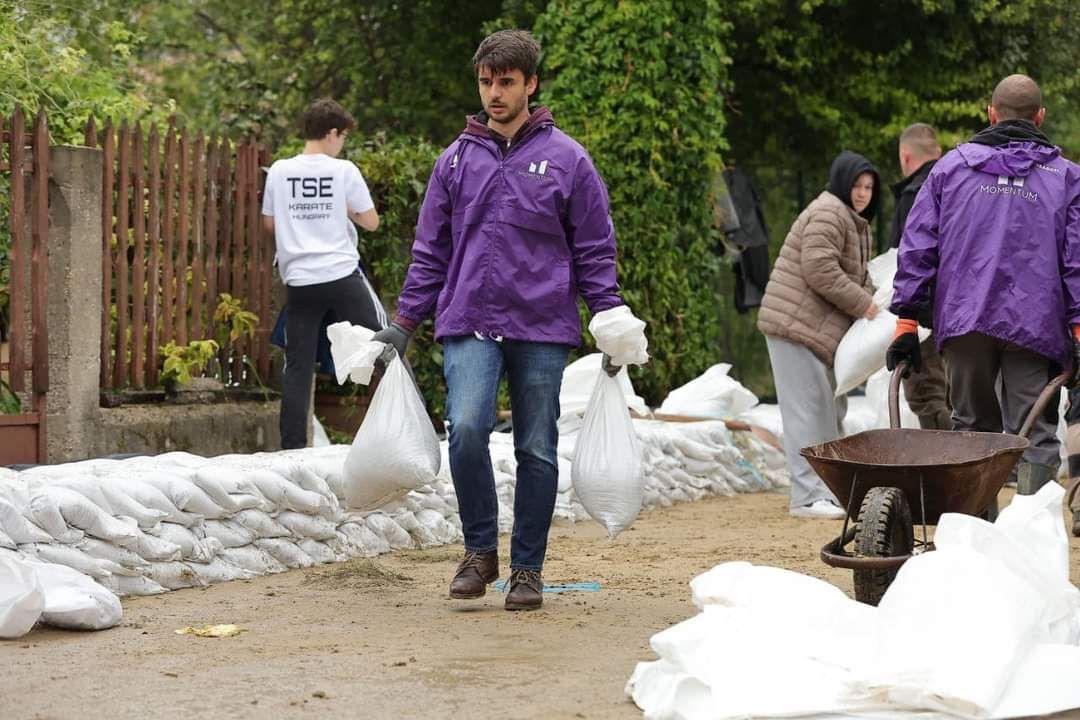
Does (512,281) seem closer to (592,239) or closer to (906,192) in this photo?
(592,239)

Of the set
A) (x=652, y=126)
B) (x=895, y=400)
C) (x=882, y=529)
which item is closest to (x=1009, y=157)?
(x=895, y=400)

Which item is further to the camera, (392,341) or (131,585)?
(131,585)

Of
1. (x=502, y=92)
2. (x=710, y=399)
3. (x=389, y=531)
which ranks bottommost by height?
(x=389, y=531)

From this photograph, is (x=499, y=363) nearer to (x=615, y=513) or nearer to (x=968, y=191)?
(x=615, y=513)

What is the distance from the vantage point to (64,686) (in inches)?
172

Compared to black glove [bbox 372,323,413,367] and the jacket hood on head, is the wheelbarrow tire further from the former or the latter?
the jacket hood on head

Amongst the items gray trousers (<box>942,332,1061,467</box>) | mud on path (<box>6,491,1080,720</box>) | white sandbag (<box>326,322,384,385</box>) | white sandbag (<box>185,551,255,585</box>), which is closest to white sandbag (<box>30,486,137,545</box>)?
mud on path (<box>6,491,1080,720</box>)

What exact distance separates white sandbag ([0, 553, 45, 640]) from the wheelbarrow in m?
2.38

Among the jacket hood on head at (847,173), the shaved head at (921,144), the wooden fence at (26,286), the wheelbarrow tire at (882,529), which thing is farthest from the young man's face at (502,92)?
the shaved head at (921,144)

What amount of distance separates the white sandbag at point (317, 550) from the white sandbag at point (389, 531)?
1.12ft

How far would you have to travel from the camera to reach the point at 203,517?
20.9 ft

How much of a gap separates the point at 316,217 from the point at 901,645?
536 centimetres

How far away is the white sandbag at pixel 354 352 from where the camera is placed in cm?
582

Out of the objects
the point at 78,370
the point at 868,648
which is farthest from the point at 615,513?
the point at 78,370
